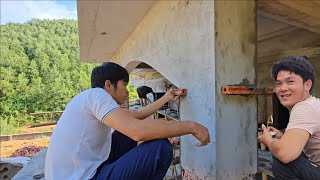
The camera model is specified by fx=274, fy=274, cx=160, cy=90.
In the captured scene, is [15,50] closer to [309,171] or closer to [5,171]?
[5,171]

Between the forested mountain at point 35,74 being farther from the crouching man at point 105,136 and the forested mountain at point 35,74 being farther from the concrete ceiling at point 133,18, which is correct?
the crouching man at point 105,136

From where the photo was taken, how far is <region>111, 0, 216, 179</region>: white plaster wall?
1979 millimetres

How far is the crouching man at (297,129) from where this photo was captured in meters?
1.38

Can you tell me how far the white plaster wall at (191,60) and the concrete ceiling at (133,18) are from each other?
0.44m

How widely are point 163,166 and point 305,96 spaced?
3.15 ft

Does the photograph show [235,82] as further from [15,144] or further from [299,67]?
[15,144]

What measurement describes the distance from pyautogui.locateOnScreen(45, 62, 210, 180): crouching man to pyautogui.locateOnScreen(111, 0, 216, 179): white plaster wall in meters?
0.33

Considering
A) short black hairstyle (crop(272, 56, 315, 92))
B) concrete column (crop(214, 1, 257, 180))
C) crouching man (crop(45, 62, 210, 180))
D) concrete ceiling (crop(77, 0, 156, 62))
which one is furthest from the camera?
concrete ceiling (crop(77, 0, 156, 62))

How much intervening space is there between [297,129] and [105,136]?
4.21 ft

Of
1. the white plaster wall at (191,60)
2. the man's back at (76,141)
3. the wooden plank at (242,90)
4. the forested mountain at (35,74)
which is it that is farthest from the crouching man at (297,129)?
the forested mountain at (35,74)

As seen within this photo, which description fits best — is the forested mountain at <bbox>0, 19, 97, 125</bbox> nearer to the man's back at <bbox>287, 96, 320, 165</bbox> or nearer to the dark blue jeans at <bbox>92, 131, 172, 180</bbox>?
the dark blue jeans at <bbox>92, 131, 172, 180</bbox>

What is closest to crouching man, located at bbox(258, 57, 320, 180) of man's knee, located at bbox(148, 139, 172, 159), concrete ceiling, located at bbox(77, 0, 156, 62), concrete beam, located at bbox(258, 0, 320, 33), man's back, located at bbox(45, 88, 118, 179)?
man's knee, located at bbox(148, 139, 172, 159)

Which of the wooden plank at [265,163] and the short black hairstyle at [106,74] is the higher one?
the short black hairstyle at [106,74]

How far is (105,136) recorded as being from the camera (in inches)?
80.0
